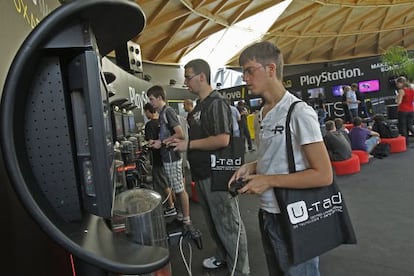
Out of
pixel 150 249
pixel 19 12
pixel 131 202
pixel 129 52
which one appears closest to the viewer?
pixel 150 249

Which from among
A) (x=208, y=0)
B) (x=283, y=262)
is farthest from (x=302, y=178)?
(x=208, y=0)

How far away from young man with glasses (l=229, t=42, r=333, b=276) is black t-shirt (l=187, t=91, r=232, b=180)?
0.70 metres

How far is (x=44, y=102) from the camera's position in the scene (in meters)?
0.78

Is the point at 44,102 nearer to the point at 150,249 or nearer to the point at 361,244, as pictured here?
the point at 150,249

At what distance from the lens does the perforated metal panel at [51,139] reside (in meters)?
0.76

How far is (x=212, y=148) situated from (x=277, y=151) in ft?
2.91

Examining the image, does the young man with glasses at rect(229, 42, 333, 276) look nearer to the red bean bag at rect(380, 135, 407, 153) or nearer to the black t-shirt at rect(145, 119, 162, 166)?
the black t-shirt at rect(145, 119, 162, 166)

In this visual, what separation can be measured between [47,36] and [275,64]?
3.07ft

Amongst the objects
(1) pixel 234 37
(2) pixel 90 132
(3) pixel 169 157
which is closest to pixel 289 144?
(2) pixel 90 132

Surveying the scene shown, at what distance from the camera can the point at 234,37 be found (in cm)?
1577

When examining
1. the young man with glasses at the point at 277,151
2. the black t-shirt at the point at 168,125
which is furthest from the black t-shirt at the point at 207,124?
Result: the black t-shirt at the point at 168,125

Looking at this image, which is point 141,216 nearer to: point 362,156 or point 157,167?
point 157,167

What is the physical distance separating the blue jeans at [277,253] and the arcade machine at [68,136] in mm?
744

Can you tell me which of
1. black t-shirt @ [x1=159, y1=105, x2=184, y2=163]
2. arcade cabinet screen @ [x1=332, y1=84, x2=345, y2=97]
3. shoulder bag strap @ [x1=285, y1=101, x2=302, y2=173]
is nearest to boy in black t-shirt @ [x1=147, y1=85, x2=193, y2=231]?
black t-shirt @ [x1=159, y1=105, x2=184, y2=163]
